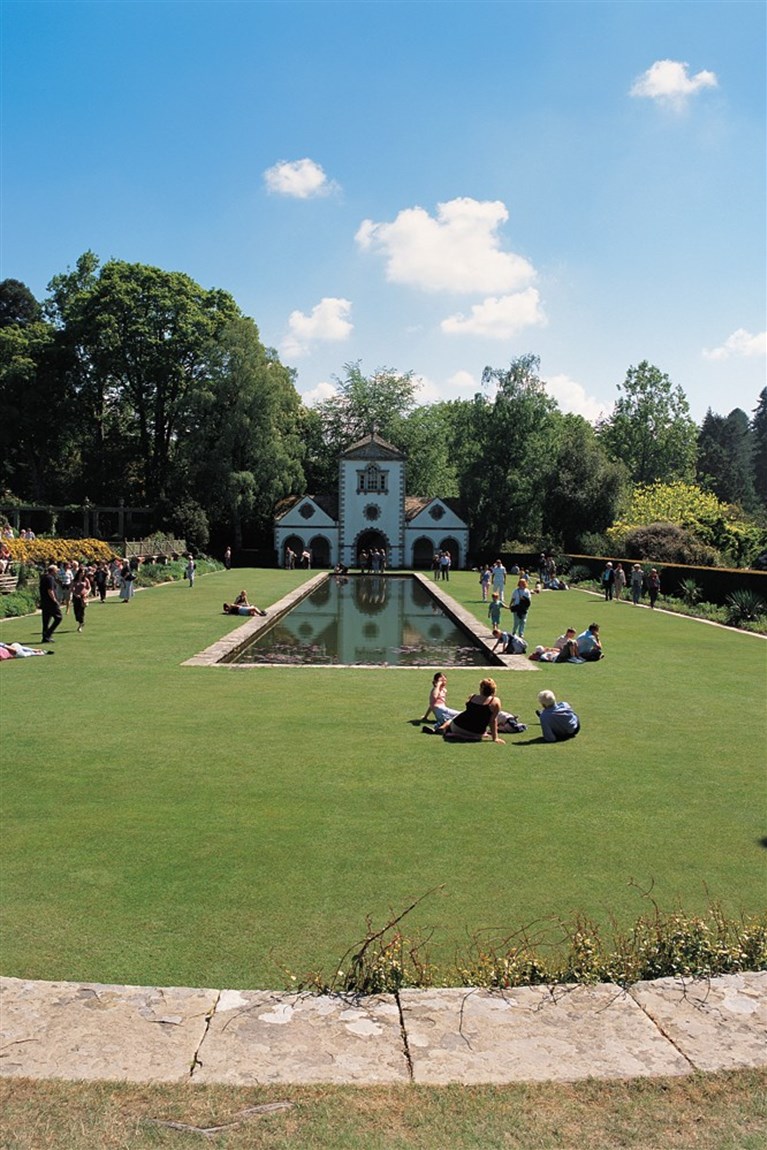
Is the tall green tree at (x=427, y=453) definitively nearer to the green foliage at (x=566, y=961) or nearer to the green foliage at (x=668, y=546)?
the green foliage at (x=668, y=546)

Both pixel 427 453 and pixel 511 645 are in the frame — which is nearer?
pixel 511 645

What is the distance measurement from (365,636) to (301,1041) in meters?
18.2

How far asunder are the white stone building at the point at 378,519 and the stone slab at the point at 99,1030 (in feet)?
186

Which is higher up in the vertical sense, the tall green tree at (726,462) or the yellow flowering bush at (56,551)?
the tall green tree at (726,462)

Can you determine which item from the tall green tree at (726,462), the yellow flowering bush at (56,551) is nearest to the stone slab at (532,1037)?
the yellow flowering bush at (56,551)

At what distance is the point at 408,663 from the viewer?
16.9 metres

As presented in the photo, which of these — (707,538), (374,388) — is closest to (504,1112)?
(707,538)

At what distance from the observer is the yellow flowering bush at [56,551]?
95.6 ft

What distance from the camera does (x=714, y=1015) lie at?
362 cm

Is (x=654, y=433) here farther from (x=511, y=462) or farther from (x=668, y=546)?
(x=668, y=546)

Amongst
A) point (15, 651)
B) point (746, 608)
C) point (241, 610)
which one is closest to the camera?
point (15, 651)

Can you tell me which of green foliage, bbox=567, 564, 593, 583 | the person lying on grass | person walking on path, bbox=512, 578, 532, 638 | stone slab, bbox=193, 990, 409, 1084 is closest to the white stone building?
green foliage, bbox=567, 564, 593, 583

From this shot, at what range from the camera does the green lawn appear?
4926mm

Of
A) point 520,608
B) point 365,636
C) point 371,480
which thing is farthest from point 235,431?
point 520,608
